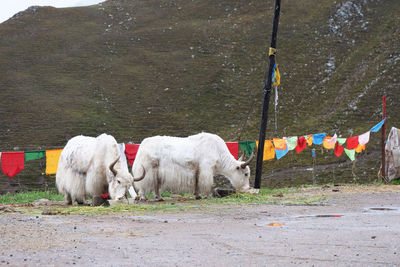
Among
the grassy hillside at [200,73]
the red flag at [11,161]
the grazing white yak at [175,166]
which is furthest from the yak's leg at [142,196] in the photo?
the grassy hillside at [200,73]

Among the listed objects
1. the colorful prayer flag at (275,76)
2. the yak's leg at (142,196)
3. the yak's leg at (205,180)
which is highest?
the colorful prayer flag at (275,76)

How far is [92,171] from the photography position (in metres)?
11.6

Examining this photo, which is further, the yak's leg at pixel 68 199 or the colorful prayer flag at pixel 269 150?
the colorful prayer flag at pixel 269 150

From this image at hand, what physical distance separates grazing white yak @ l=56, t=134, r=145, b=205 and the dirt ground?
1.76 meters

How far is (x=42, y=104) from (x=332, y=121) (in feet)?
73.3

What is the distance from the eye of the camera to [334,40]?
176ft

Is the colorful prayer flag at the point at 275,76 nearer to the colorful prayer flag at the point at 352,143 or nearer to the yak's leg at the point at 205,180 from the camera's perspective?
the yak's leg at the point at 205,180

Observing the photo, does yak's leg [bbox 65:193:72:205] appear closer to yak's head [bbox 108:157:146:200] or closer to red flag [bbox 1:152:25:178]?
yak's head [bbox 108:157:146:200]

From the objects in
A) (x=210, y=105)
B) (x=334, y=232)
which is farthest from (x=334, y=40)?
(x=334, y=232)

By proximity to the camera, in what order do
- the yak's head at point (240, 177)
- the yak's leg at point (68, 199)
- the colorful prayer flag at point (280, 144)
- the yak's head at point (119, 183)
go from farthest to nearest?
the colorful prayer flag at point (280, 144) < the yak's head at point (240, 177) < the yak's leg at point (68, 199) < the yak's head at point (119, 183)

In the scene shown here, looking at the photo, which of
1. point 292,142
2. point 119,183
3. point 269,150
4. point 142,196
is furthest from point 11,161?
Answer: point 292,142

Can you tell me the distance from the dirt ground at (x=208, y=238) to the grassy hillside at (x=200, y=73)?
21.4m

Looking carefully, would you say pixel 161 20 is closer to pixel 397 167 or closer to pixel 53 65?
pixel 53 65

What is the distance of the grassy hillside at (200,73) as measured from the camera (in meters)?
40.2
